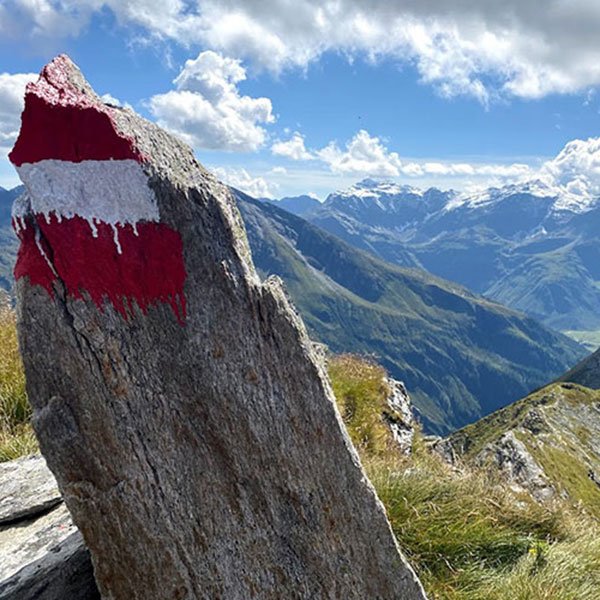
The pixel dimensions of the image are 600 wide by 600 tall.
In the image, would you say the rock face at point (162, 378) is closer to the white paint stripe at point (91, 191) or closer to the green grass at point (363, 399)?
the white paint stripe at point (91, 191)

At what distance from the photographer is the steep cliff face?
104m

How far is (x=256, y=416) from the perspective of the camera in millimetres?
6395

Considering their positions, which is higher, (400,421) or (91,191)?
(91,191)

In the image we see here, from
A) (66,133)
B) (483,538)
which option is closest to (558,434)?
(483,538)

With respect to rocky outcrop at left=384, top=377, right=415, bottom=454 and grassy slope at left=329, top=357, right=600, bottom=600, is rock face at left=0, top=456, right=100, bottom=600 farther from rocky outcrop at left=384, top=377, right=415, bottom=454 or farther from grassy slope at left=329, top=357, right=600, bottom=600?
rocky outcrop at left=384, top=377, right=415, bottom=454

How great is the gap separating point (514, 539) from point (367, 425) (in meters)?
5.57

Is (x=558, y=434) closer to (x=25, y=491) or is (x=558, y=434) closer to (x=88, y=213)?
(x=25, y=491)

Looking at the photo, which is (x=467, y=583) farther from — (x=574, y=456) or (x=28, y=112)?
(x=574, y=456)

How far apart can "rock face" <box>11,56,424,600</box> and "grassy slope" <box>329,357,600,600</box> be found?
1.82 m

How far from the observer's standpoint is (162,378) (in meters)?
6.11

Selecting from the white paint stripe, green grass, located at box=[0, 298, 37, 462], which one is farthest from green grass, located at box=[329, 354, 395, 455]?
the white paint stripe

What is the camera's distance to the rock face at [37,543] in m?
6.67

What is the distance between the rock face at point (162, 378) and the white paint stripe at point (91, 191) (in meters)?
0.02

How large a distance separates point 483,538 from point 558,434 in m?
150
